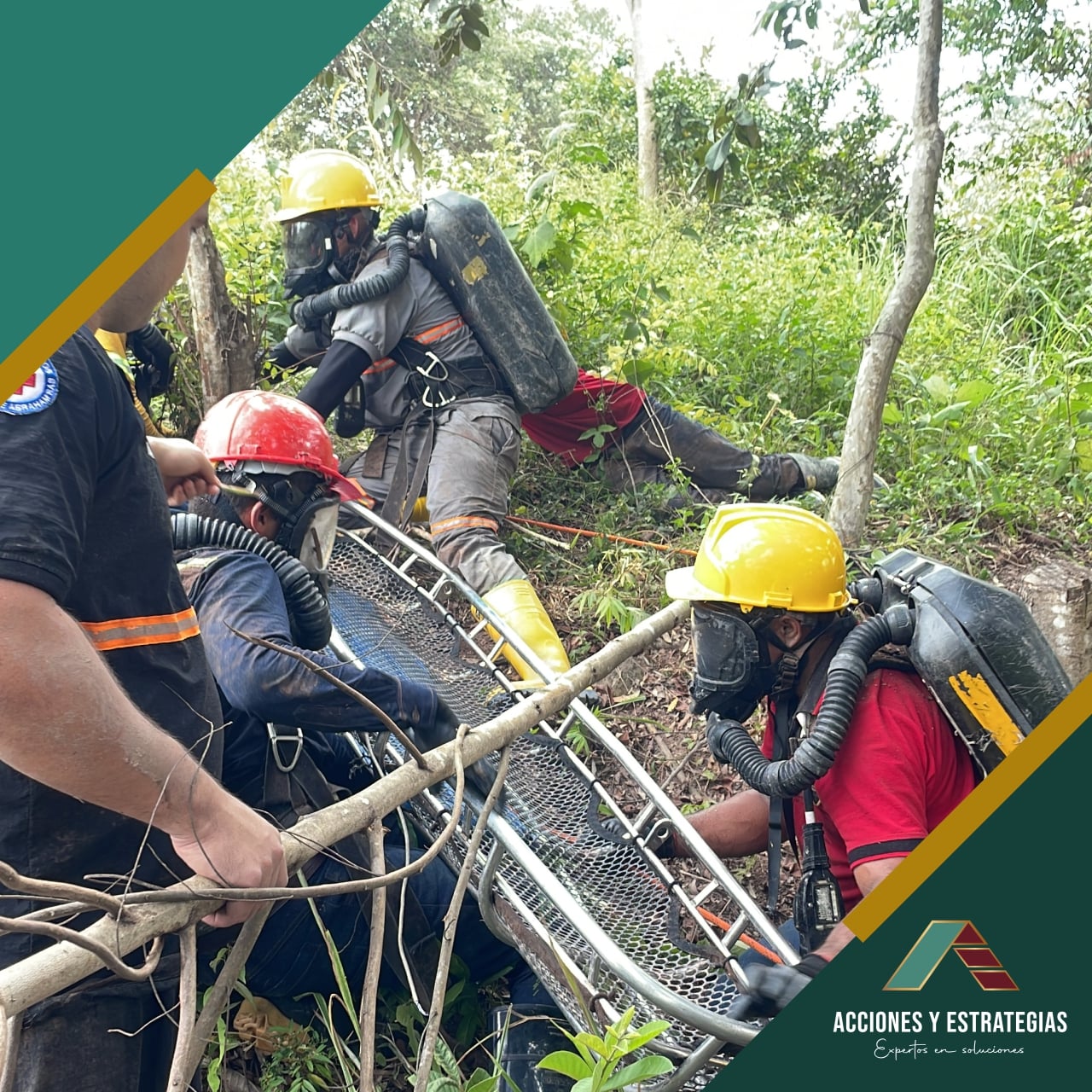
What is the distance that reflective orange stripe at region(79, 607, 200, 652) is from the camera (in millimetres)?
Answer: 1817

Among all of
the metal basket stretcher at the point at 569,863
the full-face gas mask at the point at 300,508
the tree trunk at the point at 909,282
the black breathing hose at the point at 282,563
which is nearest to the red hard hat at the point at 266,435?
the full-face gas mask at the point at 300,508

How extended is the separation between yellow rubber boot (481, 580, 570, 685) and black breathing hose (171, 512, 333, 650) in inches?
42.8

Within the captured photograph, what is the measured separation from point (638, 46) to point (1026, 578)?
4872 millimetres

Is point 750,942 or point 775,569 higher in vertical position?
point 775,569

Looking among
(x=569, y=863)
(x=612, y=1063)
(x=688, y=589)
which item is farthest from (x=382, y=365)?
(x=612, y=1063)

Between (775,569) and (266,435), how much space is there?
1562 millimetres

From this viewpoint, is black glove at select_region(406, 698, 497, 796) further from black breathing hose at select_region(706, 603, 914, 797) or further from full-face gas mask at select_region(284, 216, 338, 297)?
full-face gas mask at select_region(284, 216, 338, 297)

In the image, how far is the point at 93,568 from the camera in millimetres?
1762

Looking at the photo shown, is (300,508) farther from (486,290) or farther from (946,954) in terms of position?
(946,954)

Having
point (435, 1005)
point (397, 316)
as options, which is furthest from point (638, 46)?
point (435, 1005)

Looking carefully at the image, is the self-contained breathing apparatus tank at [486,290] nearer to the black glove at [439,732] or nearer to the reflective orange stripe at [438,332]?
the reflective orange stripe at [438,332]

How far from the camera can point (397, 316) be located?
184 inches

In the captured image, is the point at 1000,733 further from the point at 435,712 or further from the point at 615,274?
the point at 615,274

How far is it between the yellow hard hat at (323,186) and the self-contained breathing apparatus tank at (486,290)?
0.25m
